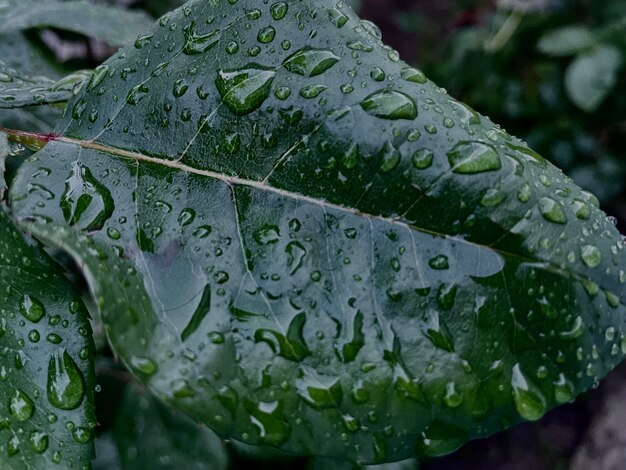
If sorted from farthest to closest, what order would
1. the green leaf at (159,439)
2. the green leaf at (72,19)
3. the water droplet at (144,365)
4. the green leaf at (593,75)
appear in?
the green leaf at (593,75) → the green leaf at (159,439) → the green leaf at (72,19) → the water droplet at (144,365)

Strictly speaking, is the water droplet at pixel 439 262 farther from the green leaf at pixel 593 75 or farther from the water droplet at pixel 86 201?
the green leaf at pixel 593 75

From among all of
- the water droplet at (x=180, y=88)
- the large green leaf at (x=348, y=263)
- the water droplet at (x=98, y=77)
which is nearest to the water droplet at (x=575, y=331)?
the large green leaf at (x=348, y=263)

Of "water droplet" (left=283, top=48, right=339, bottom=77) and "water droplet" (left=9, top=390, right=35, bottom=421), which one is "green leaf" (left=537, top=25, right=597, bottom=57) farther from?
"water droplet" (left=9, top=390, right=35, bottom=421)

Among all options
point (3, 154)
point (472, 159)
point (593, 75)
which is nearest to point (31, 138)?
point (3, 154)

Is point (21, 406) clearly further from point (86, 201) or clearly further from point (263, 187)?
point (263, 187)

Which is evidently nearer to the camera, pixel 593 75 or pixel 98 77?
pixel 98 77
